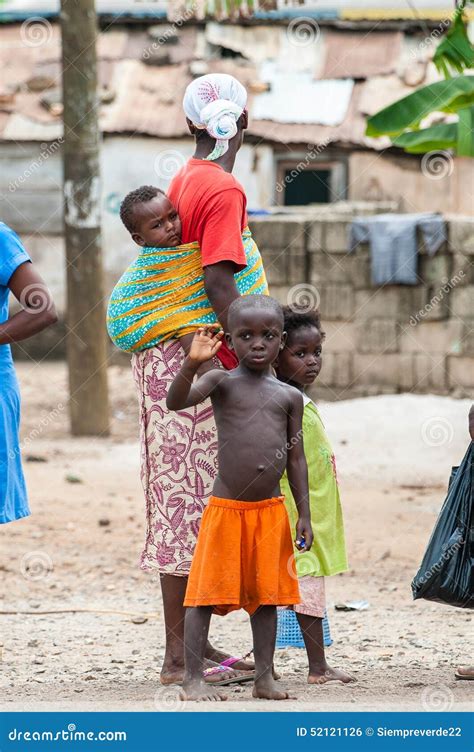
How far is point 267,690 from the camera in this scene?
3768mm

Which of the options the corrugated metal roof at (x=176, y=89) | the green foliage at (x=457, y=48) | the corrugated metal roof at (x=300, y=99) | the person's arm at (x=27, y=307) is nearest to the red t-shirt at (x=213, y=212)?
the person's arm at (x=27, y=307)

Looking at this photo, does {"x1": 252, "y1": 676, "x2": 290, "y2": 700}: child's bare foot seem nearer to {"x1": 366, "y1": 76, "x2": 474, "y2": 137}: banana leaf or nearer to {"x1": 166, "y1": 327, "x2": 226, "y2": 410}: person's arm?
{"x1": 166, "y1": 327, "x2": 226, "y2": 410}: person's arm

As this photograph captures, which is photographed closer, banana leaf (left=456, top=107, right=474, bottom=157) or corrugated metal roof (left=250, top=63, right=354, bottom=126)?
banana leaf (left=456, top=107, right=474, bottom=157)

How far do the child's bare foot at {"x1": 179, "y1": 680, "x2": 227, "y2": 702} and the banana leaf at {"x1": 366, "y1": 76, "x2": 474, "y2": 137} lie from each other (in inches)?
193

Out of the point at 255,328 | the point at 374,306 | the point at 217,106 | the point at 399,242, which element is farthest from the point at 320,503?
the point at 374,306

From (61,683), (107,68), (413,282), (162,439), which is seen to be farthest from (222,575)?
(107,68)

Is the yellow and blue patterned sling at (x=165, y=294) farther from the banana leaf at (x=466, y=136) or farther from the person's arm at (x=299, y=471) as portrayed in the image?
the banana leaf at (x=466, y=136)

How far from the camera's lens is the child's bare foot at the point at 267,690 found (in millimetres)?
3746

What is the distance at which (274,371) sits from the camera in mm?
4207

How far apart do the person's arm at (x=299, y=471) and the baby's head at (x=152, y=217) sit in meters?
0.67

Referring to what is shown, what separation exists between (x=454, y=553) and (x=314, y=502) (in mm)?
521

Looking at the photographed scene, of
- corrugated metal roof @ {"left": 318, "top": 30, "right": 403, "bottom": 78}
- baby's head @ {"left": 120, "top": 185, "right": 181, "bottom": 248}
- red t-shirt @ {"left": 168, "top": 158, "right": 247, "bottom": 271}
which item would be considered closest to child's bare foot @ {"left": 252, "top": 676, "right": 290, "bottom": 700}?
red t-shirt @ {"left": 168, "top": 158, "right": 247, "bottom": 271}

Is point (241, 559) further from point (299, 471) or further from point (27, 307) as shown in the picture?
point (27, 307)

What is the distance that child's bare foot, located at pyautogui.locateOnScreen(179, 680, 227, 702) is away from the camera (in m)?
3.70
